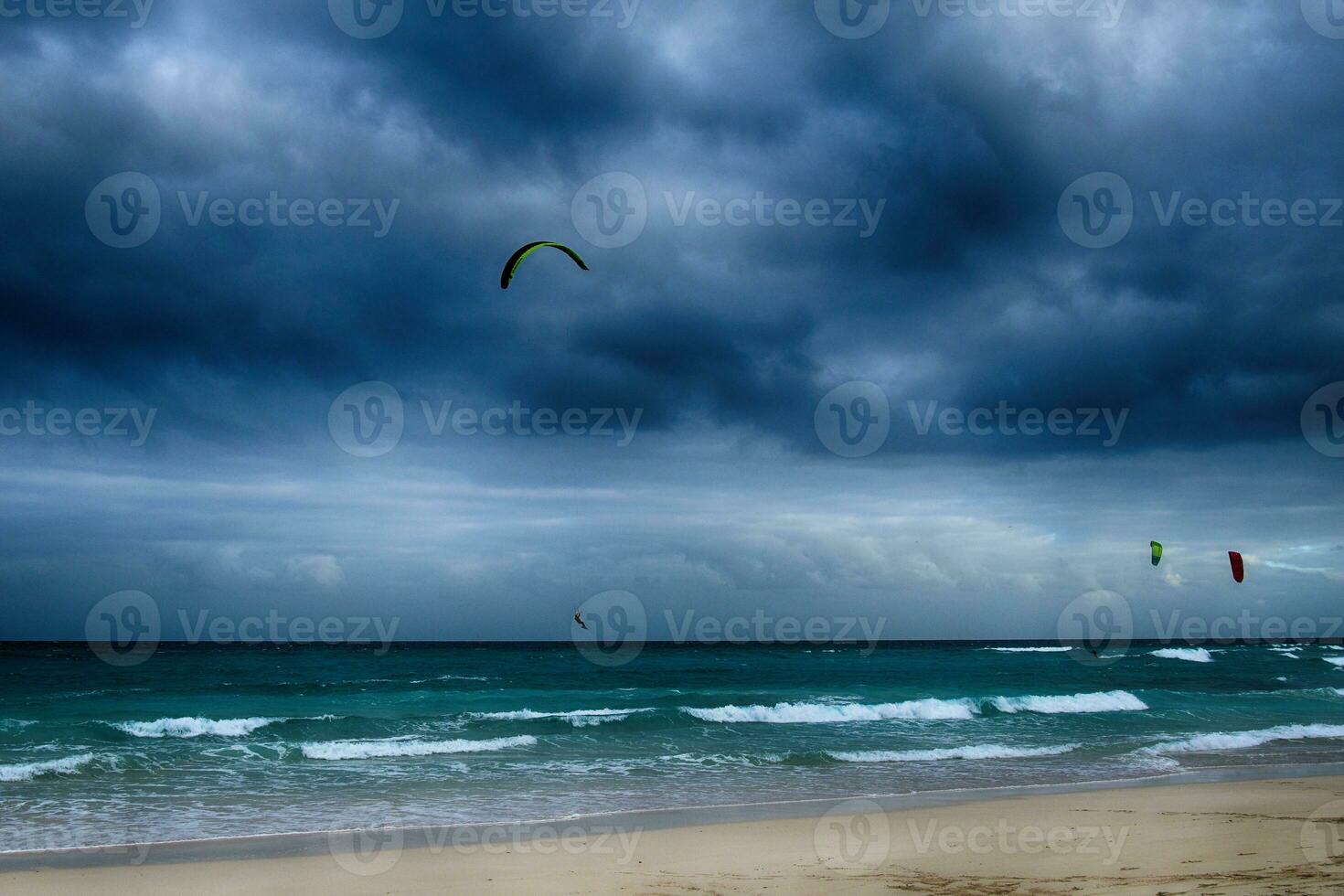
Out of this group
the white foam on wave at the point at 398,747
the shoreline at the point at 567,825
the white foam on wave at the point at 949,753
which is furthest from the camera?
the white foam on wave at the point at 398,747

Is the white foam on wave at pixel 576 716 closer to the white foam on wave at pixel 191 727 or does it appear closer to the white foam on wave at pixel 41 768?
the white foam on wave at pixel 191 727

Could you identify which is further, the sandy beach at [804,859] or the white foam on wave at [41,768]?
the white foam on wave at [41,768]

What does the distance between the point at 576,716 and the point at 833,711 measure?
782 centimetres

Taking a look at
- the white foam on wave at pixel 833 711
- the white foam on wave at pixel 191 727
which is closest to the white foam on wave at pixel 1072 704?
the white foam on wave at pixel 833 711

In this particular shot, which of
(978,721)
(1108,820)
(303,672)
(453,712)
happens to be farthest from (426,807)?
(303,672)

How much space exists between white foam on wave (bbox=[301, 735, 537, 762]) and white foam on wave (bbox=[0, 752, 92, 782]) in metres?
3.76

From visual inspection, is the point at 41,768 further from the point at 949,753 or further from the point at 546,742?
the point at 949,753

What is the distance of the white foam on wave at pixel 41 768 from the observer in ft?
49.2

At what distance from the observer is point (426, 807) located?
1259cm

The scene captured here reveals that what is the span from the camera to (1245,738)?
20484 mm

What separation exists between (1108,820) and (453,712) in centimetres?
1922

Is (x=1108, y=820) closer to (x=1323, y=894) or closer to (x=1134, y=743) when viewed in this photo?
(x=1323, y=894)

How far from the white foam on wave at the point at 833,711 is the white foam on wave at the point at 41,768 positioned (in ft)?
44.4

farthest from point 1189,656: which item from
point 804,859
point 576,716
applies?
point 804,859
